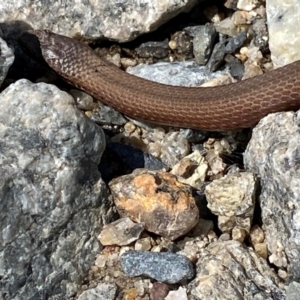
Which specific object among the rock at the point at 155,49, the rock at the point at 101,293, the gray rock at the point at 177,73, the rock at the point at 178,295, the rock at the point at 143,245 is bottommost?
the rock at the point at 178,295

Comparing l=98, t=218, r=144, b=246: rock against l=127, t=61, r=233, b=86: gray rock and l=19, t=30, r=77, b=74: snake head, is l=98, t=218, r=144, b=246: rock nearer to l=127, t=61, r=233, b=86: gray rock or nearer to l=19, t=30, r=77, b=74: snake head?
l=127, t=61, r=233, b=86: gray rock

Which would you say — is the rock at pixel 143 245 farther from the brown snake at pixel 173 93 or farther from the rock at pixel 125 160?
the brown snake at pixel 173 93

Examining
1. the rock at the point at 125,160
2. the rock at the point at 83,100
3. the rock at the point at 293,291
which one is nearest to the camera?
the rock at the point at 293,291

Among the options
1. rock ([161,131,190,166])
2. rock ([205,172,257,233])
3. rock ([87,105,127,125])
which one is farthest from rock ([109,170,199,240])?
rock ([87,105,127,125])

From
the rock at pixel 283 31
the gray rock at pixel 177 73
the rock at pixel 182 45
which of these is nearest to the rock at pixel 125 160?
the gray rock at pixel 177 73

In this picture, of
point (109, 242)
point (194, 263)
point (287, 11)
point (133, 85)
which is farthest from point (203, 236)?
point (287, 11)

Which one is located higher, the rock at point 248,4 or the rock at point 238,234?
the rock at point 248,4

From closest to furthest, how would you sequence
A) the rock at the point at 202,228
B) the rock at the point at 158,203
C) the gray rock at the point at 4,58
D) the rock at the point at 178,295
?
the rock at the point at 178,295
the rock at the point at 158,203
the rock at the point at 202,228
the gray rock at the point at 4,58
